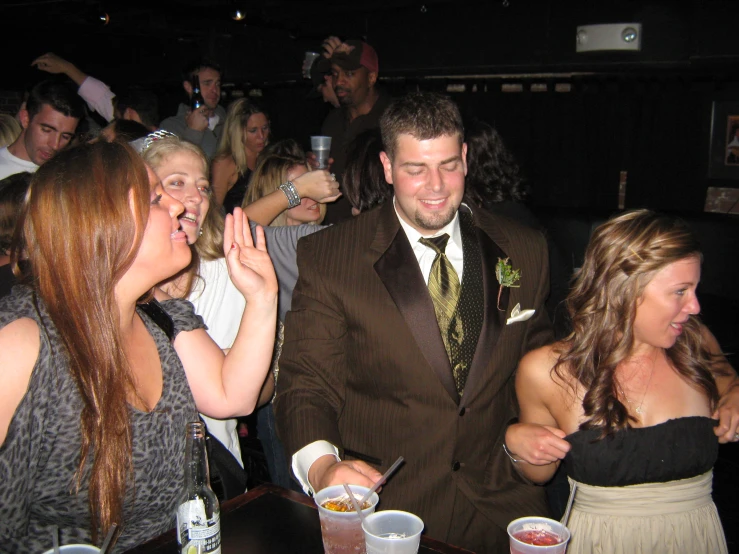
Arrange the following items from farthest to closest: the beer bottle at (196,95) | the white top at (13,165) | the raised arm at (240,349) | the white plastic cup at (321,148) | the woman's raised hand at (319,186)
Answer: the beer bottle at (196,95) → the white top at (13,165) → the white plastic cup at (321,148) → the woman's raised hand at (319,186) → the raised arm at (240,349)

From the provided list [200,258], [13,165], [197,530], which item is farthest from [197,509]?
[13,165]

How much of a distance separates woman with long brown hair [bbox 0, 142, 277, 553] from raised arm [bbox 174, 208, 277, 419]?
17 centimetres

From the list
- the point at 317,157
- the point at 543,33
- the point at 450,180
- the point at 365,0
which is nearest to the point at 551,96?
the point at 543,33

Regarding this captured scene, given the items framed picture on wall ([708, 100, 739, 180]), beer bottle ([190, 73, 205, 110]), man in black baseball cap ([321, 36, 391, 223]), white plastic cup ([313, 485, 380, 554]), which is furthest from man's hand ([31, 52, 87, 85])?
framed picture on wall ([708, 100, 739, 180])

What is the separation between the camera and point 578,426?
2084 millimetres

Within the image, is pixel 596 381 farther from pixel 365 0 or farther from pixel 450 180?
pixel 365 0

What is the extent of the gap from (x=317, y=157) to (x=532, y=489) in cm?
208

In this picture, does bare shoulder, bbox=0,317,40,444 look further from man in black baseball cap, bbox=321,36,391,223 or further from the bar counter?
man in black baseball cap, bbox=321,36,391,223

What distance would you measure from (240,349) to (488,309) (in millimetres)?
790

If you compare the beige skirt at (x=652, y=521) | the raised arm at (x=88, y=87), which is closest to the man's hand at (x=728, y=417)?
the beige skirt at (x=652, y=521)

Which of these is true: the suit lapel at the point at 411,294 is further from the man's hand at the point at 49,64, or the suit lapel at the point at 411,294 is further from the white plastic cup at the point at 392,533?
the man's hand at the point at 49,64

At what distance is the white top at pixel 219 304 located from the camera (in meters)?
2.44

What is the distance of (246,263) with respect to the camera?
1901 millimetres

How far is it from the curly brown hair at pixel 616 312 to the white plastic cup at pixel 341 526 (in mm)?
976
